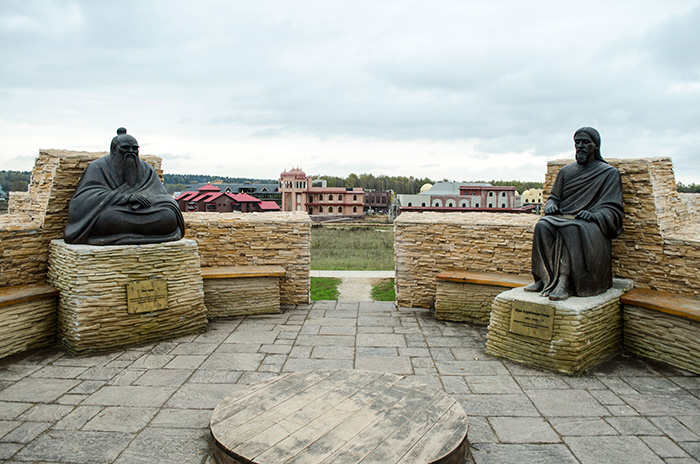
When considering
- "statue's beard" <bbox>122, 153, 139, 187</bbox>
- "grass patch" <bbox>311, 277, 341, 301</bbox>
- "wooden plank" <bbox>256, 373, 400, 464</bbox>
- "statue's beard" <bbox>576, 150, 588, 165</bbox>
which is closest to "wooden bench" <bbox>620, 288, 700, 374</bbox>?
"statue's beard" <bbox>576, 150, 588, 165</bbox>

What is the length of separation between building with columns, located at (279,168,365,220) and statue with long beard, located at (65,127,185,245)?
32.7 metres

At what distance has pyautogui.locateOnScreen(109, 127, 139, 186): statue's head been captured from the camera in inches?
194

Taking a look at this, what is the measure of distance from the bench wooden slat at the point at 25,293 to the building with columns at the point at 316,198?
3302 centimetres

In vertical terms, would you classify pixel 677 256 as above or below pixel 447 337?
above

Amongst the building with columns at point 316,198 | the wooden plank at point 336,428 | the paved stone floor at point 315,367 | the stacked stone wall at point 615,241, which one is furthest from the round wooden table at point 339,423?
the building with columns at point 316,198

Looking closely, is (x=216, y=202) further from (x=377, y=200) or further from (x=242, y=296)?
(x=377, y=200)

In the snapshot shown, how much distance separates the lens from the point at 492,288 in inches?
225

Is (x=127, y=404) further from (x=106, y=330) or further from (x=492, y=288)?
(x=492, y=288)

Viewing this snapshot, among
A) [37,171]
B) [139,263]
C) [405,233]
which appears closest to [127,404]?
[139,263]

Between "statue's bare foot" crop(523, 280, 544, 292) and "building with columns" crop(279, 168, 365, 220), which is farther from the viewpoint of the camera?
"building with columns" crop(279, 168, 365, 220)

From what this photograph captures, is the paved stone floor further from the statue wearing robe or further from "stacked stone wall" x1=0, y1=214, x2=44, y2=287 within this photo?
"stacked stone wall" x1=0, y1=214, x2=44, y2=287

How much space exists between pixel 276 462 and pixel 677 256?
15.0 ft

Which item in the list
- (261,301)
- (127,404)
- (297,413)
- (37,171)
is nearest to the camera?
(297,413)

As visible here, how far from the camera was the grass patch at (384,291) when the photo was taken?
750cm
